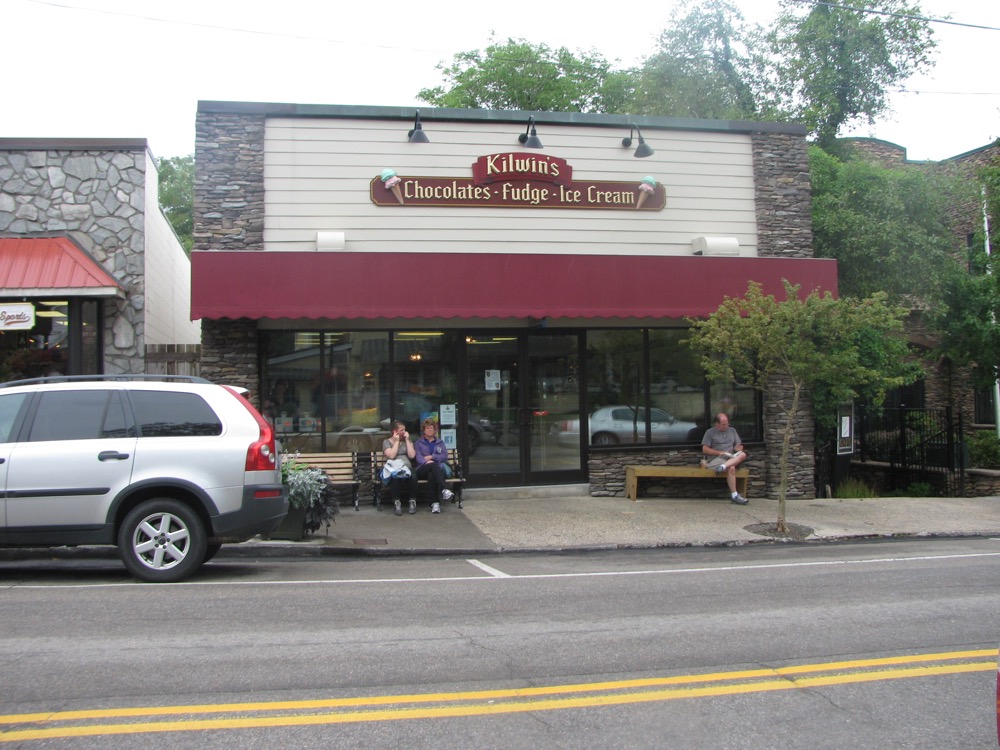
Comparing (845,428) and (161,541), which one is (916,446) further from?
(161,541)

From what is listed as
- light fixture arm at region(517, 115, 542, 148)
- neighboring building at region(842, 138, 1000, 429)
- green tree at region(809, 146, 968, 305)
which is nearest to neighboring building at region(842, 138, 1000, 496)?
neighboring building at region(842, 138, 1000, 429)

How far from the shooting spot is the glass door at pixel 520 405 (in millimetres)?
13469

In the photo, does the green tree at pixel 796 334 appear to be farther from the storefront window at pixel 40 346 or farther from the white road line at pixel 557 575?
the storefront window at pixel 40 346

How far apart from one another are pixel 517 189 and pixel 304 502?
6.23 m

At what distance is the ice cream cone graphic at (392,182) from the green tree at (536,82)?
52.2 feet

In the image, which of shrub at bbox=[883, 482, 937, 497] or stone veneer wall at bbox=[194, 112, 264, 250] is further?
shrub at bbox=[883, 482, 937, 497]

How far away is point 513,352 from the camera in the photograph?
44.5 ft

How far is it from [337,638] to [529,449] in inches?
312

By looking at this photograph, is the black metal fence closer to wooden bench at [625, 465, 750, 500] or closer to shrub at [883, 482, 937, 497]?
shrub at [883, 482, 937, 497]

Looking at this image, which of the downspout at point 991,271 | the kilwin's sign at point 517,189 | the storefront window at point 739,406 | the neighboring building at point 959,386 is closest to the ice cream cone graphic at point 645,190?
the kilwin's sign at point 517,189

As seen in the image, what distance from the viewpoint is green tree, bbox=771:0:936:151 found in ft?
69.8

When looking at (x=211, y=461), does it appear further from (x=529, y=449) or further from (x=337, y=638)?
(x=529, y=449)

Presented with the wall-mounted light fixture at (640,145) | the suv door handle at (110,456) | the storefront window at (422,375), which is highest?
the wall-mounted light fixture at (640,145)

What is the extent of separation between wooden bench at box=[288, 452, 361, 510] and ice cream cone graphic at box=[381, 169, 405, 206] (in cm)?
395
